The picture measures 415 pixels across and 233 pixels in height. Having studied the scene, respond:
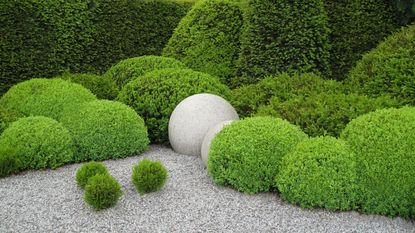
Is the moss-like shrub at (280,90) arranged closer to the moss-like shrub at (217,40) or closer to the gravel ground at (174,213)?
the gravel ground at (174,213)

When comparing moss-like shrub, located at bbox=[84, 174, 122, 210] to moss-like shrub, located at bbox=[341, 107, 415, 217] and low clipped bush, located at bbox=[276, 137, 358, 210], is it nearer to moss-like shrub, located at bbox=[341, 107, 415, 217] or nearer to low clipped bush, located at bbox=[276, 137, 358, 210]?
low clipped bush, located at bbox=[276, 137, 358, 210]

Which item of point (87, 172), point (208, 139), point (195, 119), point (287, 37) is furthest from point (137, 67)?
point (87, 172)

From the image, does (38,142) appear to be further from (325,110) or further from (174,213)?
(325,110)

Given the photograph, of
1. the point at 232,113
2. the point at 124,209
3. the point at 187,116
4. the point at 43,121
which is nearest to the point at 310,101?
the point at 232,113

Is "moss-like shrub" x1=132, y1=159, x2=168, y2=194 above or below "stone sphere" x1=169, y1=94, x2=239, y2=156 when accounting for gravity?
above

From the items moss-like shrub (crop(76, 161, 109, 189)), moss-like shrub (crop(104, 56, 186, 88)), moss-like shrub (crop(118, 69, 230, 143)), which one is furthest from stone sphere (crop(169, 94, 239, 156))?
moss-like shrub (crop(104, 56, 186, 88))

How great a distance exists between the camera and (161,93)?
7.32 m

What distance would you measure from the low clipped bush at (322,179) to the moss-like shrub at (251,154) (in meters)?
0.26

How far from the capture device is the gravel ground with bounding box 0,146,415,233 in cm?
456

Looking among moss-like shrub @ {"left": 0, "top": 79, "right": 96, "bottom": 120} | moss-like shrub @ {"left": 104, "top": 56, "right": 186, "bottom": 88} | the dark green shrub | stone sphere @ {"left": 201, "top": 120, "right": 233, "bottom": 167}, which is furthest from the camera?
moss-like shrub @ {"left": 104, "top": 56, "right": 186, "bottom": 88}

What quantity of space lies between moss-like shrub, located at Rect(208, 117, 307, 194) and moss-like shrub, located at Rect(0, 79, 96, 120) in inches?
108

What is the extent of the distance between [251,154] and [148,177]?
1.10m

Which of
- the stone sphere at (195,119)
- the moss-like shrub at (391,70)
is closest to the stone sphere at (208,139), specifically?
the stone sphere at (195,119)

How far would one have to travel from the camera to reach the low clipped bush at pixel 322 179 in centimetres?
476
